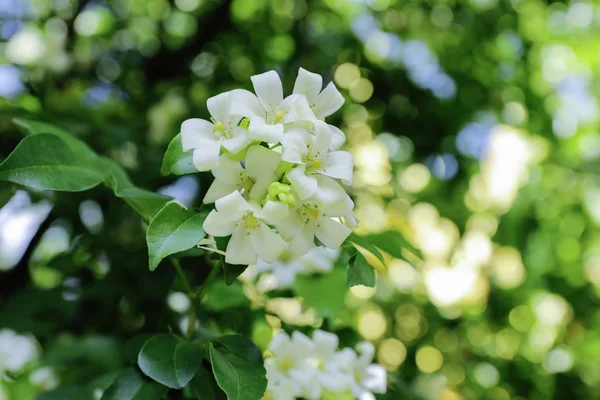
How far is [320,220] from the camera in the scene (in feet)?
1.71

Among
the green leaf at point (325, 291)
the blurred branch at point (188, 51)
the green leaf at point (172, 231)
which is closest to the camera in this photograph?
the green leaf at point (172, 231)

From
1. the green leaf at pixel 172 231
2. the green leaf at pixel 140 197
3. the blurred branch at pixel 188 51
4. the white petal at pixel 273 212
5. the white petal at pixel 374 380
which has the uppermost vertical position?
the white petal at pixel 273 212

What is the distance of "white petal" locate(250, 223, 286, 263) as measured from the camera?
0.50 m

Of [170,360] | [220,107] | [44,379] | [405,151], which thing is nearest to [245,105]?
[220,107]

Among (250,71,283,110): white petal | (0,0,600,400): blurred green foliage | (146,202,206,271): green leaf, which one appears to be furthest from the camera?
(0,0,600,400): blurred green foliage

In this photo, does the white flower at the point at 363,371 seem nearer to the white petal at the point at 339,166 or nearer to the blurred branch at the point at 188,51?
the white petal at the point at 339,166

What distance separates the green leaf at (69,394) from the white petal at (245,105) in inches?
19.0

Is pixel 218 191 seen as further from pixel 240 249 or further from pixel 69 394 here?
pixel 69 394

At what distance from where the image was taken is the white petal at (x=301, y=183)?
1.60 feet

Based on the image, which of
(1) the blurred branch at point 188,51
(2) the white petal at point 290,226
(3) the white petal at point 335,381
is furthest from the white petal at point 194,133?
→ (1) the blurred branch at point 188,51

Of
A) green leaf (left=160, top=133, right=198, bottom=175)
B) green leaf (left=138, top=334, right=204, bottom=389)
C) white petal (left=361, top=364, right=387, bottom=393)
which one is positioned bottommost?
white petal (left=361, top=364, right=387, bottom=393)

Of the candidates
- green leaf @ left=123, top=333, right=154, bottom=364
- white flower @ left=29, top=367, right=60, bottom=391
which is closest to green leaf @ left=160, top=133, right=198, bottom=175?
green leaf @ left=123, top=333, right=154, bottom=364

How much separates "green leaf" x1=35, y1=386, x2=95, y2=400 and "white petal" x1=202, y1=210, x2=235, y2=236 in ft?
1.41

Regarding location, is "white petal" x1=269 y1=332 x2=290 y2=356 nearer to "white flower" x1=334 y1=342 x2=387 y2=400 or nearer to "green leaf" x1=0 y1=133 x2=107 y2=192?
"white flower" x1=334 y1=342 x2=387 y2=400
